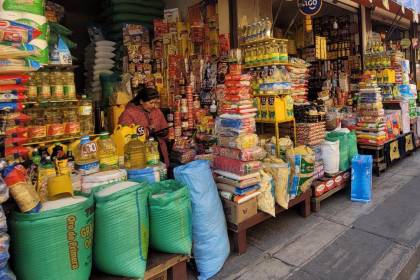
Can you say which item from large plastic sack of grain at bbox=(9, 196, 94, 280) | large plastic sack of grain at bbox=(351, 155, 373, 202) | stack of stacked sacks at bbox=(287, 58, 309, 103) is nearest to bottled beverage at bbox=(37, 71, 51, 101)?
large plastic sack of grain at bbox=(9, 196, 94, 280)

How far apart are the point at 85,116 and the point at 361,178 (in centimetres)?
374

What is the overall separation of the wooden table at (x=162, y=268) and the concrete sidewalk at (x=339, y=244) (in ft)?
1.34

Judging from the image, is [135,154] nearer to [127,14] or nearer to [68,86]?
[68,86]

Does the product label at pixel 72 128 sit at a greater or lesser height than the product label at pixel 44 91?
lesser

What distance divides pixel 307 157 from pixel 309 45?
4.97 meters

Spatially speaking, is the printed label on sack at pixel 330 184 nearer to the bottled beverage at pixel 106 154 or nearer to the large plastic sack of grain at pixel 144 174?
Result: the large plastic sack of grain at pixel 144 174

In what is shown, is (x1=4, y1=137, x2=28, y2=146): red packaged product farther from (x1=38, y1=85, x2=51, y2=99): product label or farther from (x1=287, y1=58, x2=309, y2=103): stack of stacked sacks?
(x1=287, y1=58, x2=309, y2=103): stack of stacked sacks

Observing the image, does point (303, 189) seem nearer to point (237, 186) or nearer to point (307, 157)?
point (307, 157)

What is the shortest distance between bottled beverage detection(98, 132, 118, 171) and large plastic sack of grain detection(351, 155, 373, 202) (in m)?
3.21

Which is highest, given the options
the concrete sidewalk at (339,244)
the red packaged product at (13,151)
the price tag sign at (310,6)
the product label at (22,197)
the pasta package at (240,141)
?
the price tag sign at (310,6)

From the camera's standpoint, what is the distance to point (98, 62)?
19.4 ft

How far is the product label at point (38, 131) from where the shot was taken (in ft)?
11.4

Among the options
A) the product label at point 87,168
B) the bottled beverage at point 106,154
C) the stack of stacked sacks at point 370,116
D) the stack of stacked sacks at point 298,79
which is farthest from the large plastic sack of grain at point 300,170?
the stack of stacked sacks at point 370,116

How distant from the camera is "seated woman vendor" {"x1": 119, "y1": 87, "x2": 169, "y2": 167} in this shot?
4.20 metres
